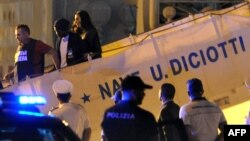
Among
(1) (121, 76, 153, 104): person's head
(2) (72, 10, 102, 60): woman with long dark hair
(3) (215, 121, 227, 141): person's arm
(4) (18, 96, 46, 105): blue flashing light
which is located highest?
(2) (72, 10, 102, 60): woman with long dark hair

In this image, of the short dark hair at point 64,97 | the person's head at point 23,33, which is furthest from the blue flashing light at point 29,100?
the person's head at point 23,33

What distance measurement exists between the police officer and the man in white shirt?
108 centimetres

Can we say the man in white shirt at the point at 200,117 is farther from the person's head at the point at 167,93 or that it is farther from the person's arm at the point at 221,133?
the person's head at the point at 167,93

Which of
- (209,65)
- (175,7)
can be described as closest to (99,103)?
(209,65)

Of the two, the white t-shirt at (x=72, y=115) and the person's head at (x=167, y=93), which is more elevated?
the person's head at (x=167, y=93)

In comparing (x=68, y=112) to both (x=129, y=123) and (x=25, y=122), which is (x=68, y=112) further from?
(x=25, y=122)

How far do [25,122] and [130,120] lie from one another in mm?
1818

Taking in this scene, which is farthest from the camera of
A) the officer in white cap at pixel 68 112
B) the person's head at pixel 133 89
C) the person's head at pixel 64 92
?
the person's head at pixel 64 92

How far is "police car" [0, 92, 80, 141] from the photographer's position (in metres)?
5.07

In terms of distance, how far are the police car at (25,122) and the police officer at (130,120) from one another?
1.59 metres

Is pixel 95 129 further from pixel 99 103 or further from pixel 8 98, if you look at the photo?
pixel 8 98

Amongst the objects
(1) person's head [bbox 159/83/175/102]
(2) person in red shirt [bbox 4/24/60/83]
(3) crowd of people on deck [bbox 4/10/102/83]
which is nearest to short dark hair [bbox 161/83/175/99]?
(1) person's head [bbox 159/83/175/102]

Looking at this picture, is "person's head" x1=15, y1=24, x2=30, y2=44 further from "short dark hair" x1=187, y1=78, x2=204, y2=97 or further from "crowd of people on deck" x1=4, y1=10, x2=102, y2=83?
"short dark hair" x1=187, y1=78, x2=204, y2=97

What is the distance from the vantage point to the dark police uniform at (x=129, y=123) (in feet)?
22.2
